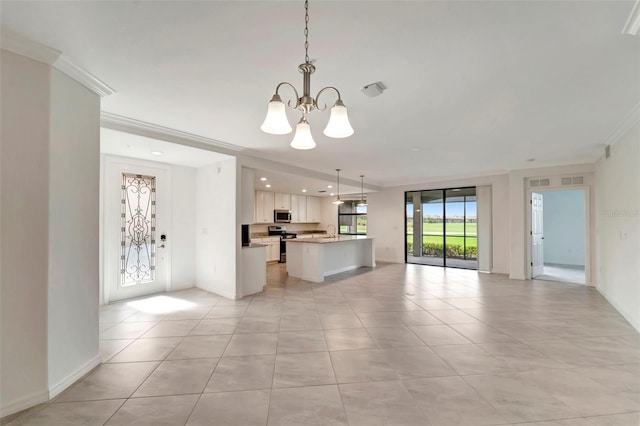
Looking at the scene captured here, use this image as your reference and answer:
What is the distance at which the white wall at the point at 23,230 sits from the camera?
185 cm

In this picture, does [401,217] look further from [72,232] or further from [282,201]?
[72,232]

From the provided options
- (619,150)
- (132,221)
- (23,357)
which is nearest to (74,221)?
(23,357)

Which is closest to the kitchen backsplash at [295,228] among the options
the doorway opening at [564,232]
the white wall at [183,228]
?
the white wall at [183,228]

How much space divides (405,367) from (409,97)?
261cm

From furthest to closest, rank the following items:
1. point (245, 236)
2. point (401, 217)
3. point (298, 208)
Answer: point (298, 208)
point (401, 217)
point (245, 236)

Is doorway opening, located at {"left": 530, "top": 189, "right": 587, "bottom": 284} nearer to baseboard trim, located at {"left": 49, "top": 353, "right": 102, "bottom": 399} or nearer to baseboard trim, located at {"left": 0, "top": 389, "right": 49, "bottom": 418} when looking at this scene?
baseboard trim, located at {"left": 49, "top": 353, "right": 102, "bottom": 399}

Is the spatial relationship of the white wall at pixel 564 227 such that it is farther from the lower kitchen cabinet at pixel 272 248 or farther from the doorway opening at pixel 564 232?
the lower kitchen cabinet at pixel 272 248

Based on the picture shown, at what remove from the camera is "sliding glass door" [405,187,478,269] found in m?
8.01

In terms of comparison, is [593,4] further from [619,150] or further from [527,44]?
[619,150]

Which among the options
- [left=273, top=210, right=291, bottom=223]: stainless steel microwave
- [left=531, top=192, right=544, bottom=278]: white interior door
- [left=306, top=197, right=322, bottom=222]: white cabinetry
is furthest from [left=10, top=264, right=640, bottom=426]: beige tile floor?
[left=306, top=197, right=322, bottom=222]: white cabinetry

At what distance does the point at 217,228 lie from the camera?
492 cm

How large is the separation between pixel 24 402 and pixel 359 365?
2.57m

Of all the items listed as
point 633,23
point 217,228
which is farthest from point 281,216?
point 633,23

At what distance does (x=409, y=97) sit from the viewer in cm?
268
